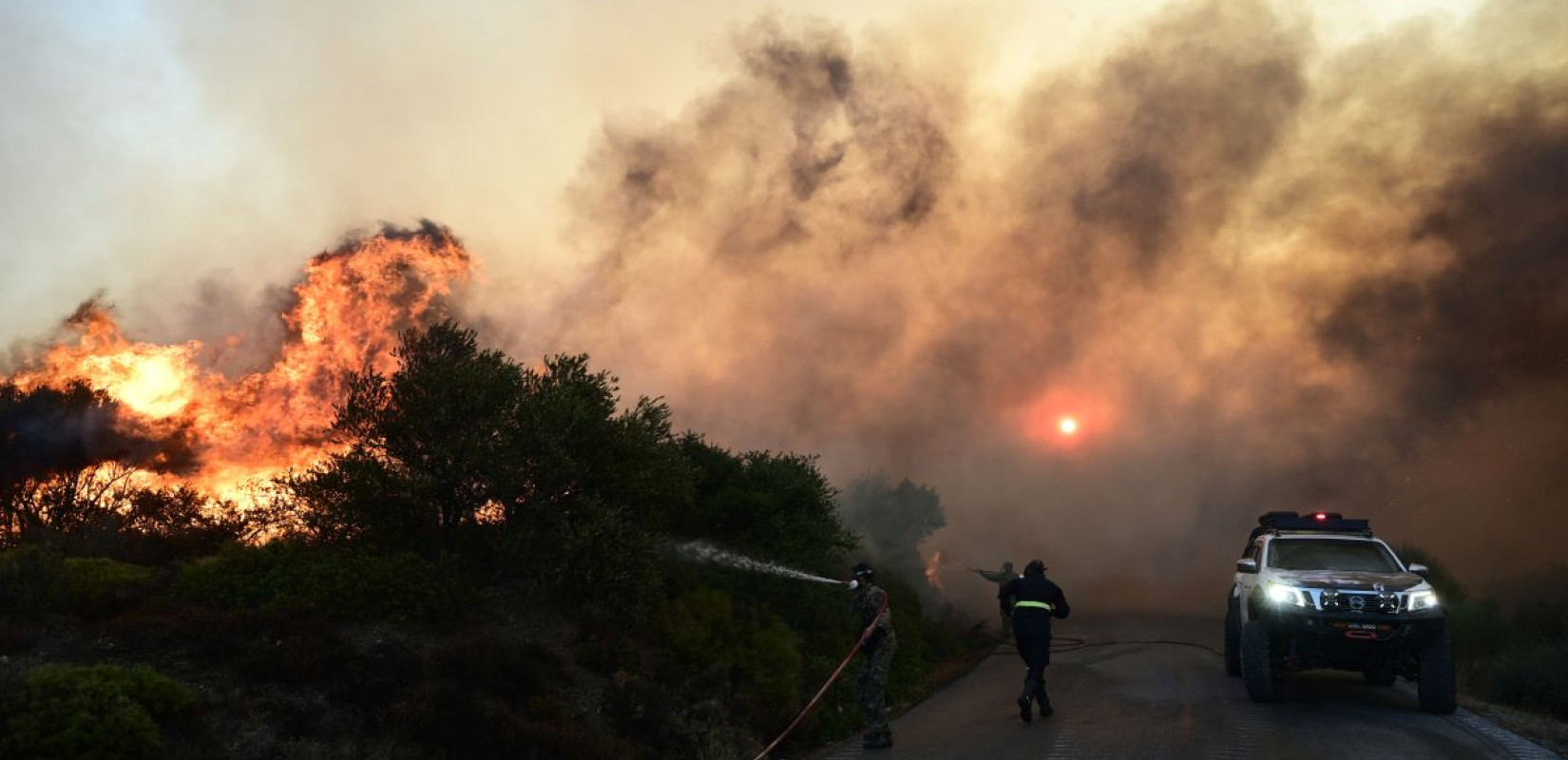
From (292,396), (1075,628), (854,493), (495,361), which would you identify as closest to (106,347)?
(292,396)

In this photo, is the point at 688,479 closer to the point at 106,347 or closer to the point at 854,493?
the point at 106,347

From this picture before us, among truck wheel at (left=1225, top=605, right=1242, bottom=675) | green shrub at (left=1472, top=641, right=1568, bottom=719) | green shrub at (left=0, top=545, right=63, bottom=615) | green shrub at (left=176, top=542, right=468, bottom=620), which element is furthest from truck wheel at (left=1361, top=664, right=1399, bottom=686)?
green shrub at (left=0, top=545, right=63, bottom=615)

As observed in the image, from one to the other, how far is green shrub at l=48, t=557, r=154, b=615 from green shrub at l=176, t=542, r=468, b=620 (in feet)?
2.12

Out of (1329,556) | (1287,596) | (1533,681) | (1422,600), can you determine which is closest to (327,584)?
(1287,596)

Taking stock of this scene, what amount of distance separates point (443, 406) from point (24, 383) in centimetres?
1682

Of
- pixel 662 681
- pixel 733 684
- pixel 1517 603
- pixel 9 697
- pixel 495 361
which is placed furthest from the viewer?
pixel 1517 603

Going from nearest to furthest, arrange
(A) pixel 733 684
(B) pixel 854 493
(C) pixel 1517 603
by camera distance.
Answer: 1. (A) pixel 733 684
2. (C) pixel 1517 603
3. (B) pixel 854 493

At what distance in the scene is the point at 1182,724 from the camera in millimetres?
14750

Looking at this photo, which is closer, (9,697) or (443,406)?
(9,697)

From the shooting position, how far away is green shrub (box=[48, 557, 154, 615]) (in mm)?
13555

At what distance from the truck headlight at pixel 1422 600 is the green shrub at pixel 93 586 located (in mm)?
17505

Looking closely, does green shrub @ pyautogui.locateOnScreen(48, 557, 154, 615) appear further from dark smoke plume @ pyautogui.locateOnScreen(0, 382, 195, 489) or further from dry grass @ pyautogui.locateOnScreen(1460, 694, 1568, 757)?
dry grass @ pyautogui.locateOnScreen(1460, 694, 1568, 757)

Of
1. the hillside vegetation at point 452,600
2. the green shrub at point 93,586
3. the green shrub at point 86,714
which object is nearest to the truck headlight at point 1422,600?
the hillside vegetation at point 452,600

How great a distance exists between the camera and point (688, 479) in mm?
20203
